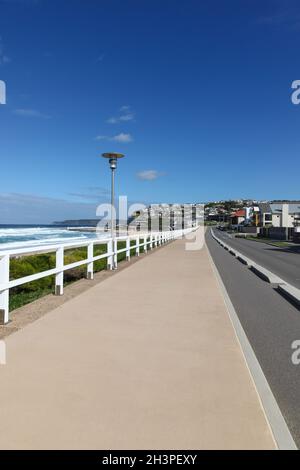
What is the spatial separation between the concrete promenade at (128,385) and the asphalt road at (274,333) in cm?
28

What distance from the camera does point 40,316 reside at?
682 centimetres

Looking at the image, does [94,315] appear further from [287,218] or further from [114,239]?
[287,218]

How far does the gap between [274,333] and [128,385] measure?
10.3ft

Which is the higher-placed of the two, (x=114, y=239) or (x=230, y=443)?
(x=114, y=239)

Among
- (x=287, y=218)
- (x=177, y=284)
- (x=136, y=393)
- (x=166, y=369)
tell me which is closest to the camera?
(x=136, y=393)

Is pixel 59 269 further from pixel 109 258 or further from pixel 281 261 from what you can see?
pixel 281 261

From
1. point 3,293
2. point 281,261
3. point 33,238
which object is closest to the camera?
point 3,293

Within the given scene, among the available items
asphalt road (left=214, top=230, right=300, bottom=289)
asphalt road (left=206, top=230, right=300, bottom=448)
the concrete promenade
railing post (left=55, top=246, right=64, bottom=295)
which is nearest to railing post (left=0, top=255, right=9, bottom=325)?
the concrete promenade

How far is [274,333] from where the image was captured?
250 inches

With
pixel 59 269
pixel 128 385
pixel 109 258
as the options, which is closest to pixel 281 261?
pixel 109 258

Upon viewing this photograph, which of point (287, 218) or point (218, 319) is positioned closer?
point (218, 319)
